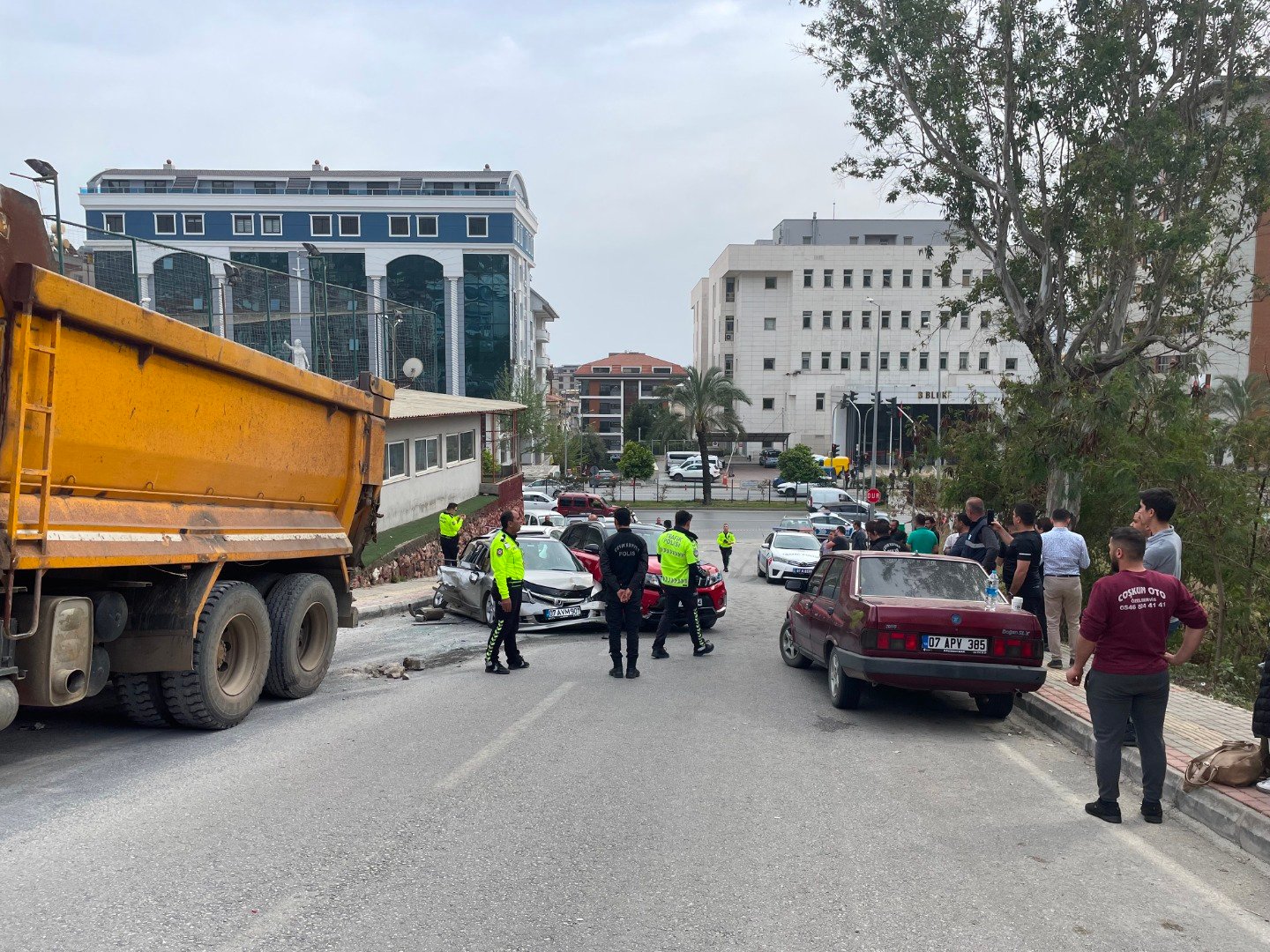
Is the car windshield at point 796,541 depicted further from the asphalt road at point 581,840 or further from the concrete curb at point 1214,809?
the concrete curb at point 1214,809

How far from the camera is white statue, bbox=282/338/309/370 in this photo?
10234mm

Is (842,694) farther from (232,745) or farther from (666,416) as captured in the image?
(666,416)

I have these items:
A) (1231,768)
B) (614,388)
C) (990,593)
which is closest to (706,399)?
(990,593)

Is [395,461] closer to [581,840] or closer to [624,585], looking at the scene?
[624,585]

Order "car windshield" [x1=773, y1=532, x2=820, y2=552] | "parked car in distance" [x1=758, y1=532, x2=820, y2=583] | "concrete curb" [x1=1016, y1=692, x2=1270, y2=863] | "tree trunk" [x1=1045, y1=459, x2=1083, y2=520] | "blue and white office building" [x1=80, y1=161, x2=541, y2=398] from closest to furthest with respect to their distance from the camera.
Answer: "concrete curb" [x1=1016, y1=692, x2=1270, y2=863] → "tree trunk" [x1=1045, y1=459, x2=1083, y2=520] → "parked car in distance" [x1=758, y1=532, x2=820, y2=583] → "car windshield" [x1=773, y1=532, x2=820, y2=552] → "blue and white office building" [x1=80, y1=161, x2=541, y2=398]

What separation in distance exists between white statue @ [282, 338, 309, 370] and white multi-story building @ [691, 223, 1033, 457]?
7538 cm

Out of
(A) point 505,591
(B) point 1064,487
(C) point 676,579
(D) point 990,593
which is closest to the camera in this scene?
(D) point 990,593

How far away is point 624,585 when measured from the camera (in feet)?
34.3


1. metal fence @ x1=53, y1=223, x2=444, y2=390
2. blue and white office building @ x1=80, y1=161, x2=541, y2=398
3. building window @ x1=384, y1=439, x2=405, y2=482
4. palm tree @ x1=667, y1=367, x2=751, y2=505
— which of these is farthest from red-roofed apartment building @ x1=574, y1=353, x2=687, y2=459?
metal fence @ x1=53, y1=223, x2=444, y2=390

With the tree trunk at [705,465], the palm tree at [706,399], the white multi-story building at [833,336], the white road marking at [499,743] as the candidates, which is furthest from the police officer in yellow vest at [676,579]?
the white multi-story building at [833,336]

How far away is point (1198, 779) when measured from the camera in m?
5.97

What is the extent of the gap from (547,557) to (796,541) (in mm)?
12450

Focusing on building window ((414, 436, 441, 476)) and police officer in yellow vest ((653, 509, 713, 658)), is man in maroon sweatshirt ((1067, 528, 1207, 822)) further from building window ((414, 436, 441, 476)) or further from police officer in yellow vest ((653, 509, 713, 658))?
building window ((414, 436, 441, 476))

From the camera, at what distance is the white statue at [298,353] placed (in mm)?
10234
